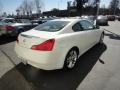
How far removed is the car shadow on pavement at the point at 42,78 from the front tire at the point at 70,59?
152mm

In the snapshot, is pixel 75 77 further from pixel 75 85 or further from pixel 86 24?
pixel 86 24

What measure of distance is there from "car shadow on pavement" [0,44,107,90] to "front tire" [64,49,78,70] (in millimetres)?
152

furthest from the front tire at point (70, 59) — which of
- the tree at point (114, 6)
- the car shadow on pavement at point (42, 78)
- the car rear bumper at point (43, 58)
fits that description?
the tree at point (114, 6)

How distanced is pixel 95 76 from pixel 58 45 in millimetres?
1371

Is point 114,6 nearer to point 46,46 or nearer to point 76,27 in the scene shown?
point 76,27

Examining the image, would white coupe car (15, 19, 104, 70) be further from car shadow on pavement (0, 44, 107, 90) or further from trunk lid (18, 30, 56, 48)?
car shadow on pavement (0, 44, 107, 90)

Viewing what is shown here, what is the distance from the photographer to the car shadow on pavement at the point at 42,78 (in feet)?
10.9

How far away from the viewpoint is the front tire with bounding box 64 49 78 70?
12.8ft

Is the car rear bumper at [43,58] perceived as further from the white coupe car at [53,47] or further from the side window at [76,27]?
the side window at [76,27]

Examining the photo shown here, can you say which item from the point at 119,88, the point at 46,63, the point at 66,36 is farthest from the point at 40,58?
the point at 119,88

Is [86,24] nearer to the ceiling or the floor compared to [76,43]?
nearer to the ceiling

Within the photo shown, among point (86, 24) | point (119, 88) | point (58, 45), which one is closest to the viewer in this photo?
point (119, 88)

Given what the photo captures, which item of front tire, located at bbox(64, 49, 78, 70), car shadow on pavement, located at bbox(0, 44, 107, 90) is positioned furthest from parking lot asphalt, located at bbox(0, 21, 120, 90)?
front tire, located at bbox(64, 49, 78, 70)

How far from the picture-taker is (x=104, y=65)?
14.9 feet
